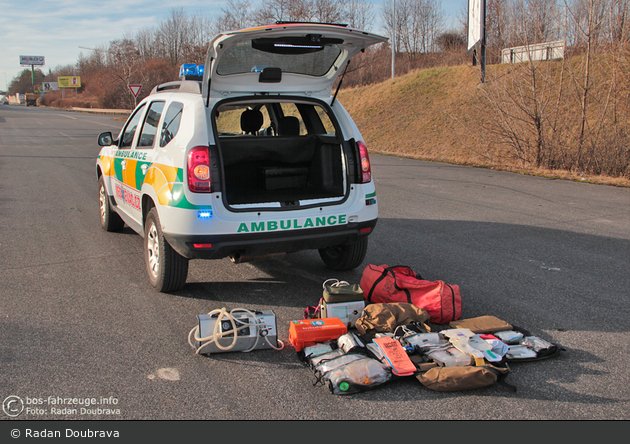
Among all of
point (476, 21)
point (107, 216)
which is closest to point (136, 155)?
point (107, 216)

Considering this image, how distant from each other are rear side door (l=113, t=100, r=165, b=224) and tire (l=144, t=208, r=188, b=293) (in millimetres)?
427

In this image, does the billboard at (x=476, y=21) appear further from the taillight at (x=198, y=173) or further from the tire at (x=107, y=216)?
the taillight at (x=198, y=173)

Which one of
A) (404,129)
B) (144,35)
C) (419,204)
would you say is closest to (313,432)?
(419,204)

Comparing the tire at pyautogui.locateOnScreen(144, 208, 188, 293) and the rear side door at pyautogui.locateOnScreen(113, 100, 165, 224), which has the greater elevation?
the rear side door at pyautogui.locateOnScreen(113, 100, 165, 224)

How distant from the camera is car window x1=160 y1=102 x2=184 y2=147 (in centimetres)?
453

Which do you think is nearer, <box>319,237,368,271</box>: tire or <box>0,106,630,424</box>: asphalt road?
<box>0,106,630,424</box>: asphalt road

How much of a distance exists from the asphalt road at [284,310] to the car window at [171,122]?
1.43 metres

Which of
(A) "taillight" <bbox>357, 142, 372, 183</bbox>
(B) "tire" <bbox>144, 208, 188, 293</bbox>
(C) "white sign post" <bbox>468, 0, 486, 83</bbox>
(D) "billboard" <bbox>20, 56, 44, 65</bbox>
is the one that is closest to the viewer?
(B) "tire" <bbox>144, 208, 188, 293</bbox>

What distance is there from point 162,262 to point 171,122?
4.17 feet

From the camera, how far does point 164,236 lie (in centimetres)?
439

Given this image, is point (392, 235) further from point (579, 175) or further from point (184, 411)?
point (579, 175)

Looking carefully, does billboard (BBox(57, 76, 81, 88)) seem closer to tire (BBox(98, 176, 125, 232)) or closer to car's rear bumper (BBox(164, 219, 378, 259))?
tire (BBox(98, 176, 125, 232))

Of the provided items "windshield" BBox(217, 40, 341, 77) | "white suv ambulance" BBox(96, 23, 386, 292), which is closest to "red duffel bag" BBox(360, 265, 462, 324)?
"white suv ambulance" BBox(96, 23, 386, 292)

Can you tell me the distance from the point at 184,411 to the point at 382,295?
6.86 ft
